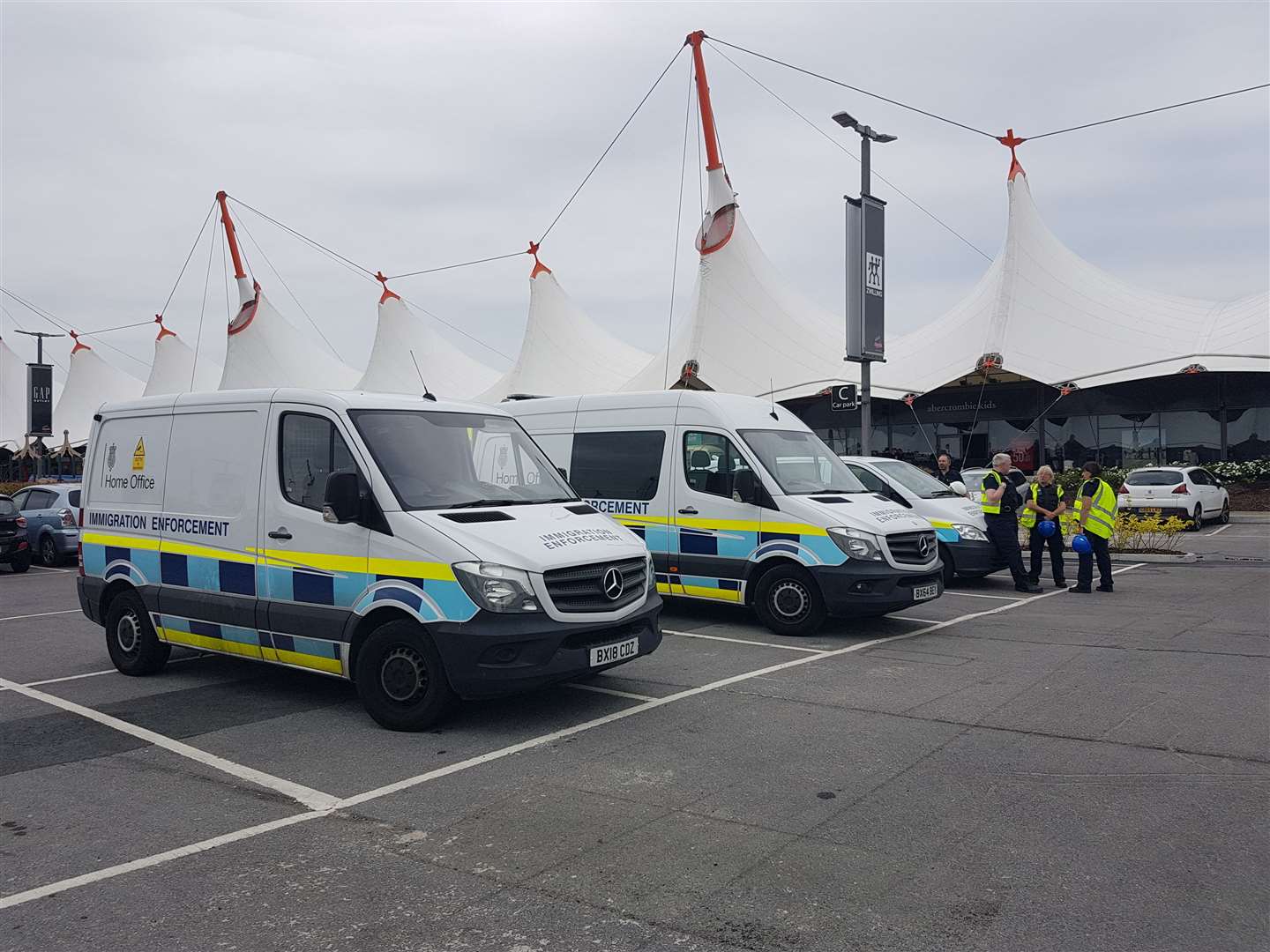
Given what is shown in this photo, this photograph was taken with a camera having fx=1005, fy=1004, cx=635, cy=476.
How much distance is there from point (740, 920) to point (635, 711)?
3.05 meters

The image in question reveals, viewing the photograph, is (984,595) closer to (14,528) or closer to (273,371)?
(14,528)

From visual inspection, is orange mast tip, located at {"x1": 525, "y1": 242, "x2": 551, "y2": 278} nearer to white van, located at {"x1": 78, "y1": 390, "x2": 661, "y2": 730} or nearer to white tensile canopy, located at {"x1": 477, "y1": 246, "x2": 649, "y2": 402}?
white tensile canopy, located at {"x1": 477, "y1": 246, "x2": 649, "y2": 402}

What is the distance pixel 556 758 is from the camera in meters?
5.61

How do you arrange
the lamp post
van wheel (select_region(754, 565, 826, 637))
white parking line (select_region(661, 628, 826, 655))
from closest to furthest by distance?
white parking line (select_region(661, 628, 826, 655)) < van wheel (select_region(754, 565, 826, 637)) < the lamp post

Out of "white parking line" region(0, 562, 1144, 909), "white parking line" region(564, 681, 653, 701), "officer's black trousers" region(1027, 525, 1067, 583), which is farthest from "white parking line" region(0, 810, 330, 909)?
"officer's black trousers" region(1027, 525, 1067, 583)

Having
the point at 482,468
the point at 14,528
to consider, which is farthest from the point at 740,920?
the point at 14,528

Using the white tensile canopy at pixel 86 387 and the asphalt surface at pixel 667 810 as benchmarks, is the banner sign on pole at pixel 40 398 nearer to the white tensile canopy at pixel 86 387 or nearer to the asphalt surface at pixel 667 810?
the white tensile canopy at pixel 86 387

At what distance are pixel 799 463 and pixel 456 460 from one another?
4344 mm

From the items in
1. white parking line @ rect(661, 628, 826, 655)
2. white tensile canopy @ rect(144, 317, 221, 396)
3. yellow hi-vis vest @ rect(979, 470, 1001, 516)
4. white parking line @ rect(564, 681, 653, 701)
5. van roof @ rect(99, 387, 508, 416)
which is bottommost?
white parking line @ rect(564, 681, 653, 701)

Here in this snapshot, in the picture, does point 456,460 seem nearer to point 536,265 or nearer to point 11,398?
point 536,265

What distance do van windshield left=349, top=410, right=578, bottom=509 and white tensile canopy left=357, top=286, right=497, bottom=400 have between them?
3905 centimetres

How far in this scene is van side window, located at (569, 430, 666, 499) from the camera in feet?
34.4

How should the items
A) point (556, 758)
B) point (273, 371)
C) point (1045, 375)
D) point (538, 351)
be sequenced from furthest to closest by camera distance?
point (273, 371) → point (538, 351) → point (1045, 375) → point (556, 758)

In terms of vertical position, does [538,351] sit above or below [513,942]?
above
